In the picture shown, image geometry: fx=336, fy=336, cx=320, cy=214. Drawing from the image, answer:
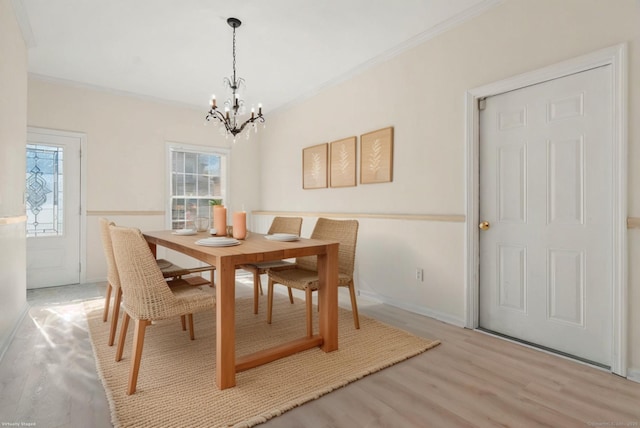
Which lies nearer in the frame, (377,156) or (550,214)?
(550,214)

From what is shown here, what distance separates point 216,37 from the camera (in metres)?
3.13

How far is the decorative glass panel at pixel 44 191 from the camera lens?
157 inches

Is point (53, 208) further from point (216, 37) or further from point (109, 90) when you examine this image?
point (216, 37)

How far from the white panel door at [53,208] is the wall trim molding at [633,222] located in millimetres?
5400

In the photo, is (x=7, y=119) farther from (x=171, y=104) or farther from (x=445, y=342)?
(x=445, y=342)

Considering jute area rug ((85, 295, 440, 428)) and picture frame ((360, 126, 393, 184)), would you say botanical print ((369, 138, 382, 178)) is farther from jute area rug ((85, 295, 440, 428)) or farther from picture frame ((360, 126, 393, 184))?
jute area rug ((85, 295, 440, 428))

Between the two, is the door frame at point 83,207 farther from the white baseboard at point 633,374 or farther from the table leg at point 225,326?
the white baseboard at point 633,374

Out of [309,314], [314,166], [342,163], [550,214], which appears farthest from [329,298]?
[314,166]

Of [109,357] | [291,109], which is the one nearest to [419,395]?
[109,357]

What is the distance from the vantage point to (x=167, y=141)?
16.0 ft

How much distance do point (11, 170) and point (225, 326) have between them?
87.0 inches

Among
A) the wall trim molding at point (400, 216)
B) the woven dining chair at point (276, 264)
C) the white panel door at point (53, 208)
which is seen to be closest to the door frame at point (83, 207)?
the white panel door at point (53, 208)

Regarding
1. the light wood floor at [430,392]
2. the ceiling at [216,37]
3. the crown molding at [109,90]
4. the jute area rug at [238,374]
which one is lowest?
the light wood floor at [430,392]

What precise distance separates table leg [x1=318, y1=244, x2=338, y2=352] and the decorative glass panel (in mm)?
3781
